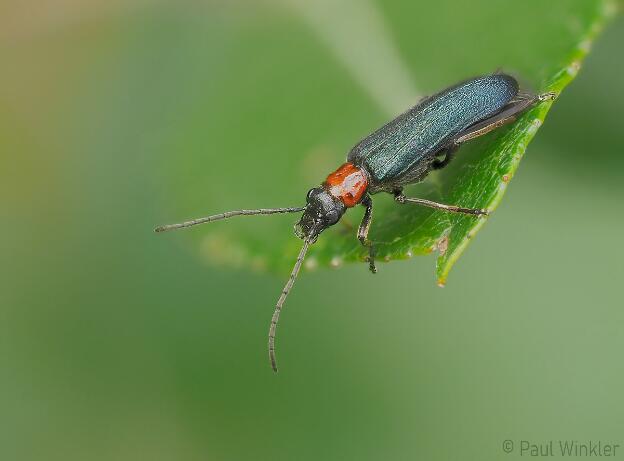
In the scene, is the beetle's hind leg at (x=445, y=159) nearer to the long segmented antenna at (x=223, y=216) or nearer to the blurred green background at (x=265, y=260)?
the blurred green background at (x=265, y=260)

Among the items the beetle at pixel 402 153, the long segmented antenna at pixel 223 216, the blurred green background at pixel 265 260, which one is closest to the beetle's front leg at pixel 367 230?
the beetle at pixel 402 153

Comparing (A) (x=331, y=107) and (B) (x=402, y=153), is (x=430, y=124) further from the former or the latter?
(A) (x=331, y=107)

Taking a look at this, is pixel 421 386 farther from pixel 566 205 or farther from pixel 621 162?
pixel 621 162

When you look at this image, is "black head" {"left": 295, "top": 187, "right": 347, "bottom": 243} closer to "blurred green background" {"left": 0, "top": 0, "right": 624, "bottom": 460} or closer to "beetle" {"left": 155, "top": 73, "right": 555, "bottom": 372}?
"beetle" {"left": 155, "top": 73, "right": 555, "bottom": 372}

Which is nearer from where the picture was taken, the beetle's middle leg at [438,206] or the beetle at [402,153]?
the beetle's middle leg at [438,206]

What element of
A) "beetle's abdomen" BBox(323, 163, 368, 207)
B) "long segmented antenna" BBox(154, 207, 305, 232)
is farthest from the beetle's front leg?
"long segmented antenna" BBox(154, 207, 305, 232)

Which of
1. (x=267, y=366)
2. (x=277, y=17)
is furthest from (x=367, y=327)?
(x=277, y=17)

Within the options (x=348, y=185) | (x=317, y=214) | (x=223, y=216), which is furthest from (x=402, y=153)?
(x=223, y=216)
